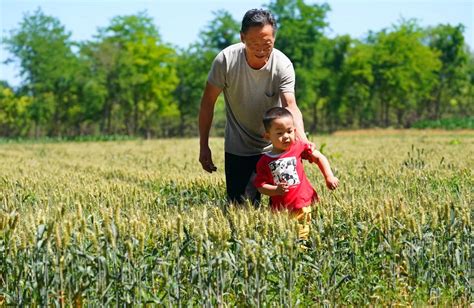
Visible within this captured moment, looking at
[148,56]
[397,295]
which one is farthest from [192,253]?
[148,56]

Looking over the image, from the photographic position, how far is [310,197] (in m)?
5.66

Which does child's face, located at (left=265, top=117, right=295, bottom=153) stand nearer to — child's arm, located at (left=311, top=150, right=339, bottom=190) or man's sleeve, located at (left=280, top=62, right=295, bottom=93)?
child's arm, located at (left=311, top=150, right=339, bottom=190)

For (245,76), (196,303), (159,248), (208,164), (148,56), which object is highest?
(148,56)

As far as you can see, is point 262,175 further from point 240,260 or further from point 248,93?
point 240,260

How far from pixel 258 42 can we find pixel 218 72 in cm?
67

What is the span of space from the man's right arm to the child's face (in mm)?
903

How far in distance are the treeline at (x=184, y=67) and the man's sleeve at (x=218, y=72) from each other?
43.5 metres

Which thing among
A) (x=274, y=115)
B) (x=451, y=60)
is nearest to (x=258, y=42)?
(x=274, y=115)

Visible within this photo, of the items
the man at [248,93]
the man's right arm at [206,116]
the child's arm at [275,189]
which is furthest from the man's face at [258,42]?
the child's arm at [275,189]

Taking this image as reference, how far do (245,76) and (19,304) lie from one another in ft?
9.60

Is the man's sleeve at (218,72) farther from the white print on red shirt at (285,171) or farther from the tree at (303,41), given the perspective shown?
the tree at (303,41)

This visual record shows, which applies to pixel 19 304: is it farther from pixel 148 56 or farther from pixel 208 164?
pixel 148 56

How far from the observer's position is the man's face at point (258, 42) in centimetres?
541

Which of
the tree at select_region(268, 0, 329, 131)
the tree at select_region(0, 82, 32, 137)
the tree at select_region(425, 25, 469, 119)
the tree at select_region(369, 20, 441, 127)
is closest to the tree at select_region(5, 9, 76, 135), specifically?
the tree at select_region(0, 82, 32, 137)
